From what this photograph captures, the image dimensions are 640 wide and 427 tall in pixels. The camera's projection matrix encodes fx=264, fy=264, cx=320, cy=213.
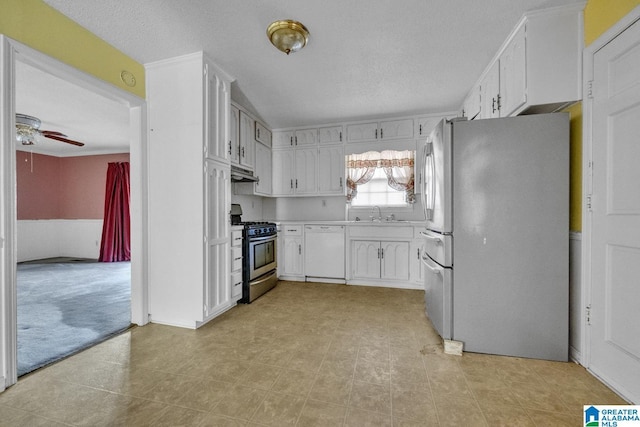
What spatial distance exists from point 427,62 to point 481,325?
2398mm

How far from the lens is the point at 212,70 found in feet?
8.41

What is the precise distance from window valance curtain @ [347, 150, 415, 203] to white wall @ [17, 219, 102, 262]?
606 centimetres

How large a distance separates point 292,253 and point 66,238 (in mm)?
6039

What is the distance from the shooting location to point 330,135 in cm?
434

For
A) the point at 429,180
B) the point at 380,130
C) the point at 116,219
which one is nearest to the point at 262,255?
the point at 429,180

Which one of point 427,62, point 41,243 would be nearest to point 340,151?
point 427,62

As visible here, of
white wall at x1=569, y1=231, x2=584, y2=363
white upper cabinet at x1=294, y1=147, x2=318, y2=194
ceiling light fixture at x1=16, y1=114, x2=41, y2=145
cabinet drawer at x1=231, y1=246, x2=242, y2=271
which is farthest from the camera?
white upper cabinet at x1=294, y1=147, x2=318, y2=194

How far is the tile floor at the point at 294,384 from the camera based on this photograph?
4.43 feet

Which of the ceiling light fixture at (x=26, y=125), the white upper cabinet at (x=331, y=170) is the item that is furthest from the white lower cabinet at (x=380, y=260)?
the ceiling light fixture at (x=26, y=125)

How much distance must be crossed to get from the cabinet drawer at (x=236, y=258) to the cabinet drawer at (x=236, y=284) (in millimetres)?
76

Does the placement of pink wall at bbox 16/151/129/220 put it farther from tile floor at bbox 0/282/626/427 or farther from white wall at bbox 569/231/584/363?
white wall at bbox 569/231/584/363

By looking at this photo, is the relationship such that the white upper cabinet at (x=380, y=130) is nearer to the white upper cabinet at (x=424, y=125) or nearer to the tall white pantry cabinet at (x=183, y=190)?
the white upper cabinet at (x=424, y=125)

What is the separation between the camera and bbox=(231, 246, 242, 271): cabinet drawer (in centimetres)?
289

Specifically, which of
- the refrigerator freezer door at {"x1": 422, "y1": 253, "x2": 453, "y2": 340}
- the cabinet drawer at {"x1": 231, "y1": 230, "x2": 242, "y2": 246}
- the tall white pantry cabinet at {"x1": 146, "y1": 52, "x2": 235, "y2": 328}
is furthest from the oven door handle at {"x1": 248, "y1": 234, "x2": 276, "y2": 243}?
the refrigerator freezer door at {"x1": 422, "y1": 253, "x2": 453, "y2": 340}
